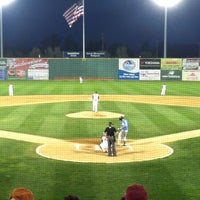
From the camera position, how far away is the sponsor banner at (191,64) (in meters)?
43.1

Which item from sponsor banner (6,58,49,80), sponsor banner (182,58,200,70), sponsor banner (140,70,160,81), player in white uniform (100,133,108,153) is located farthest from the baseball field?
sponsor banner (140,70,160,81)

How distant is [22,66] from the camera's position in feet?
144

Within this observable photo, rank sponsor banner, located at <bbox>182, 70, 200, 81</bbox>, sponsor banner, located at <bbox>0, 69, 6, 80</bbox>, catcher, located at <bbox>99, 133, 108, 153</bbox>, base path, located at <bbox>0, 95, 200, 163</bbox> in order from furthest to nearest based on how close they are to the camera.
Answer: sponsor banner, located at <bbox>182, 70, 200, 81</bbox> → sponsor banner, located at <bbox>0, 69, 6, 80</bbox> → catcher, located at <bbox>99, 133, 108, 153</bbox> → base path, located at <bbox>0, 95, 200, 163</bbox>

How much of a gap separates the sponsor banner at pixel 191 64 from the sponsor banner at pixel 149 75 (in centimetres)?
294

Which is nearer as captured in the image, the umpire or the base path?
the umpire

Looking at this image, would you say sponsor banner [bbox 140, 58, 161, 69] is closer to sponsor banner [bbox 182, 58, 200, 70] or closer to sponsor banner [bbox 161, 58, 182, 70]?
sponsor banner [bbox 161, 58, 182, 70]

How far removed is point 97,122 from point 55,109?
5315mm

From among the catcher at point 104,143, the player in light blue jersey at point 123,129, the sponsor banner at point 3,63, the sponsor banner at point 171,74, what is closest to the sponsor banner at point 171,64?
the sponsor banner at point 171,74

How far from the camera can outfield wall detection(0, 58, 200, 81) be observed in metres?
43.3

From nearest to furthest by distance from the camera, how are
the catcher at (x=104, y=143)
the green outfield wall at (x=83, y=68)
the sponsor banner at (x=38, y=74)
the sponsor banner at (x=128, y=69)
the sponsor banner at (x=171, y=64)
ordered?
1. the catcher at (x=104, y=143)
2. the green outfield wall at (x=83, y=68)
3. the sponsor banner at (x=171, y=64)
4. the sponsor banner at (x=128, y=69)
5. the sponsor banner at (x=38, y=74)

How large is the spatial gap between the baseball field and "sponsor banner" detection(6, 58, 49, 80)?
18.0 metres

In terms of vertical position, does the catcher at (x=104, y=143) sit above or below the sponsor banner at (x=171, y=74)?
below

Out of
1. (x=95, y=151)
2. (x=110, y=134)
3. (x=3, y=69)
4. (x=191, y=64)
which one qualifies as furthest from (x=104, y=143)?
(x=3, y=69)

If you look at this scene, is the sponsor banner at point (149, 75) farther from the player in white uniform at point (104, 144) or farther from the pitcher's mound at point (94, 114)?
the player in white uniform at point (104, 144)
